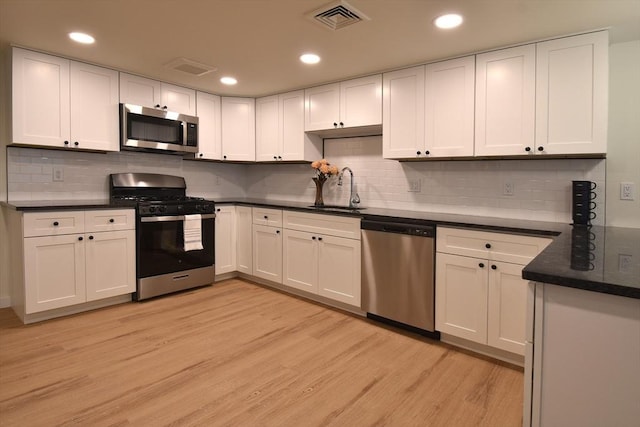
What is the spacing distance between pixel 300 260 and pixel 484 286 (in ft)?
5.85

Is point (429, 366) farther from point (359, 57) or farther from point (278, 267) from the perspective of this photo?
point (359, 57)

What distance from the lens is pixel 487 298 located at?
2.52 meters

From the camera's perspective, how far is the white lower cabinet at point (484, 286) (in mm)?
2393

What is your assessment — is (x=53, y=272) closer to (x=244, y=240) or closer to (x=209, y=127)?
(x=244, y=240)

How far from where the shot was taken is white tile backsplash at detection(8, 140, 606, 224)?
280 centimetres

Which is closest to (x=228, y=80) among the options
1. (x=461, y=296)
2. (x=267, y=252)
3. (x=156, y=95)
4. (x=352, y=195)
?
(x=156, y=95)

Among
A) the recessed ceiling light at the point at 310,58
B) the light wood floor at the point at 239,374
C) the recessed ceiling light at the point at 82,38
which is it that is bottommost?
the light wood floor at the point at 239,374

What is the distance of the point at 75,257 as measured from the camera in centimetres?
315

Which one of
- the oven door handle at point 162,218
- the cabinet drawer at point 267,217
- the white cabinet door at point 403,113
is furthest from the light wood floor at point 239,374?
the white cabinet door at point 403,113

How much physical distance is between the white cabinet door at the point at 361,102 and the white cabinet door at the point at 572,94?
1289 mm

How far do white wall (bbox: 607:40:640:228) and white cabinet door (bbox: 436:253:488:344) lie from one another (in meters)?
1.02

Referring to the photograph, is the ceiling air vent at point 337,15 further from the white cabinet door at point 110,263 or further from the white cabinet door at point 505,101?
the white cabinet door at point 110,263

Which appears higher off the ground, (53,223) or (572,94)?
(572,94)

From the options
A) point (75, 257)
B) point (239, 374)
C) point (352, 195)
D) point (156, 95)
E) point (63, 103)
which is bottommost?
point (239, 374)
